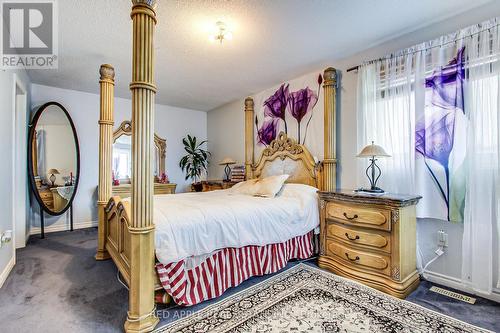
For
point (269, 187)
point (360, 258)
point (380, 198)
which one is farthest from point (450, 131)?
point (269, 187)

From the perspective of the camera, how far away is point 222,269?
208 cm

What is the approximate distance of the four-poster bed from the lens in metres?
1.55

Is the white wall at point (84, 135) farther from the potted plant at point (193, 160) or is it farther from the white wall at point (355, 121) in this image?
the white wall at point (355, 121)

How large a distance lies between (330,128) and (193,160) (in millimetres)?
3230

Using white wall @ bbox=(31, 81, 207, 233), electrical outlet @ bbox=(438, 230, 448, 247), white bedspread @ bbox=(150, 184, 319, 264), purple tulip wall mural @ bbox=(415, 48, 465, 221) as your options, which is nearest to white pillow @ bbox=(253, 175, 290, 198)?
white bedspread @ bbox=(150, 184, 319, 264)

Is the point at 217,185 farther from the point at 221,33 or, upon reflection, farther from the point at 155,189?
the point at 221,33

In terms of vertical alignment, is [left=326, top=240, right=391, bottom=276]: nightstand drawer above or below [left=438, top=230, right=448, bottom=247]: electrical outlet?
below

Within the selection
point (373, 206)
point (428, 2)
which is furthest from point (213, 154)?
point (428, 2)

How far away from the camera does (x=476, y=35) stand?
1992 millimetres

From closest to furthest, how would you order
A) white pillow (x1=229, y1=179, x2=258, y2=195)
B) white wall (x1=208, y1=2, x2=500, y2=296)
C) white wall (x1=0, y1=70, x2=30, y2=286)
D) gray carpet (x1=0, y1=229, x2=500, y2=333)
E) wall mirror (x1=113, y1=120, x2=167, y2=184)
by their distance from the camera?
gray carpet (x1=0, y1=229, x2=500, y2=333) → white wall (x1=208, y1=2, x2=500, y2=296) → white wall (x1=0, y1=70, x2=30, y2=286) → white pillow (x1=229, y1=179, x2=258, y2=195) → wall mirror (x1=113, y1=120, x2=167, y2=184)

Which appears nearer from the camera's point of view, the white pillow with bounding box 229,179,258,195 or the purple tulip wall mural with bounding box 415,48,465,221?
the purple tulip wall mural with bounding box 415,48,465,221

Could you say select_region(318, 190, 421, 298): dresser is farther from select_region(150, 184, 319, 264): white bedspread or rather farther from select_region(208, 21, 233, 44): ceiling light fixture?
select_region(208, 21, 233, 44): ceiling light fixture

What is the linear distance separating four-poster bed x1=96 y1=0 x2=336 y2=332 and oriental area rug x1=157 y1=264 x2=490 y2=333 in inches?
12.5

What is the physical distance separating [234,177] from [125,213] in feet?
8.18
